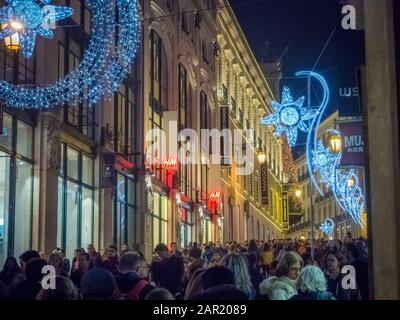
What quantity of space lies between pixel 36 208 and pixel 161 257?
344 inches

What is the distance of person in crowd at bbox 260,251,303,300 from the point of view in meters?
7.06

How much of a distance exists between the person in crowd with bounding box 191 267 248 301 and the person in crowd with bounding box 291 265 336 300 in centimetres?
92

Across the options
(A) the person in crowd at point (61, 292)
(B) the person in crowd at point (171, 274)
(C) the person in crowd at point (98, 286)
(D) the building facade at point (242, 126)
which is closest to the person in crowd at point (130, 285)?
(C) the person in crowd at point (98, 286)

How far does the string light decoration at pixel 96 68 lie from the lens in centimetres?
1967

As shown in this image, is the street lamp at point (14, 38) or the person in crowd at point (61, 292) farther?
the street lamp at point (14, 38)

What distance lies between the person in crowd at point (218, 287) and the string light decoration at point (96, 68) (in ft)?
34.9

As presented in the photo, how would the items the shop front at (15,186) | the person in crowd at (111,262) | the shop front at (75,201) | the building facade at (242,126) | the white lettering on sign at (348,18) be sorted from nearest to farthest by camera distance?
1. the white lettering on sign at (348,18)
2. the person in crowd at (111,262)
3. the shop front at (15,186)
4. the shop front at (75,201)
5. the building facade at (242,126)

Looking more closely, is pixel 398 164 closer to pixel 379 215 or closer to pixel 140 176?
pixel 379 215

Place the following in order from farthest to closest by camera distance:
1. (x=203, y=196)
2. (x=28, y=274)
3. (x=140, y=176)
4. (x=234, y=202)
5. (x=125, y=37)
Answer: (x=234, y=202) < (x=203, y=196) < (x=140, y=176) < (x=125, y=37) < (x=28, y=274)

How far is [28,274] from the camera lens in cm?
730

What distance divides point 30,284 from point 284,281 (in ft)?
8.08

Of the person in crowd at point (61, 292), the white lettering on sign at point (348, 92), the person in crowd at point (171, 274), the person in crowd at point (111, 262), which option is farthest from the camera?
the person in crowd at point (111, 262)

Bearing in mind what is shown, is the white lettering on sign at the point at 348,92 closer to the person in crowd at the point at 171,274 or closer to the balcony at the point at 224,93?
the person in crowd at the point at 171,274

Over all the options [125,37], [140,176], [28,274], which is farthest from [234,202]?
[28,274]
